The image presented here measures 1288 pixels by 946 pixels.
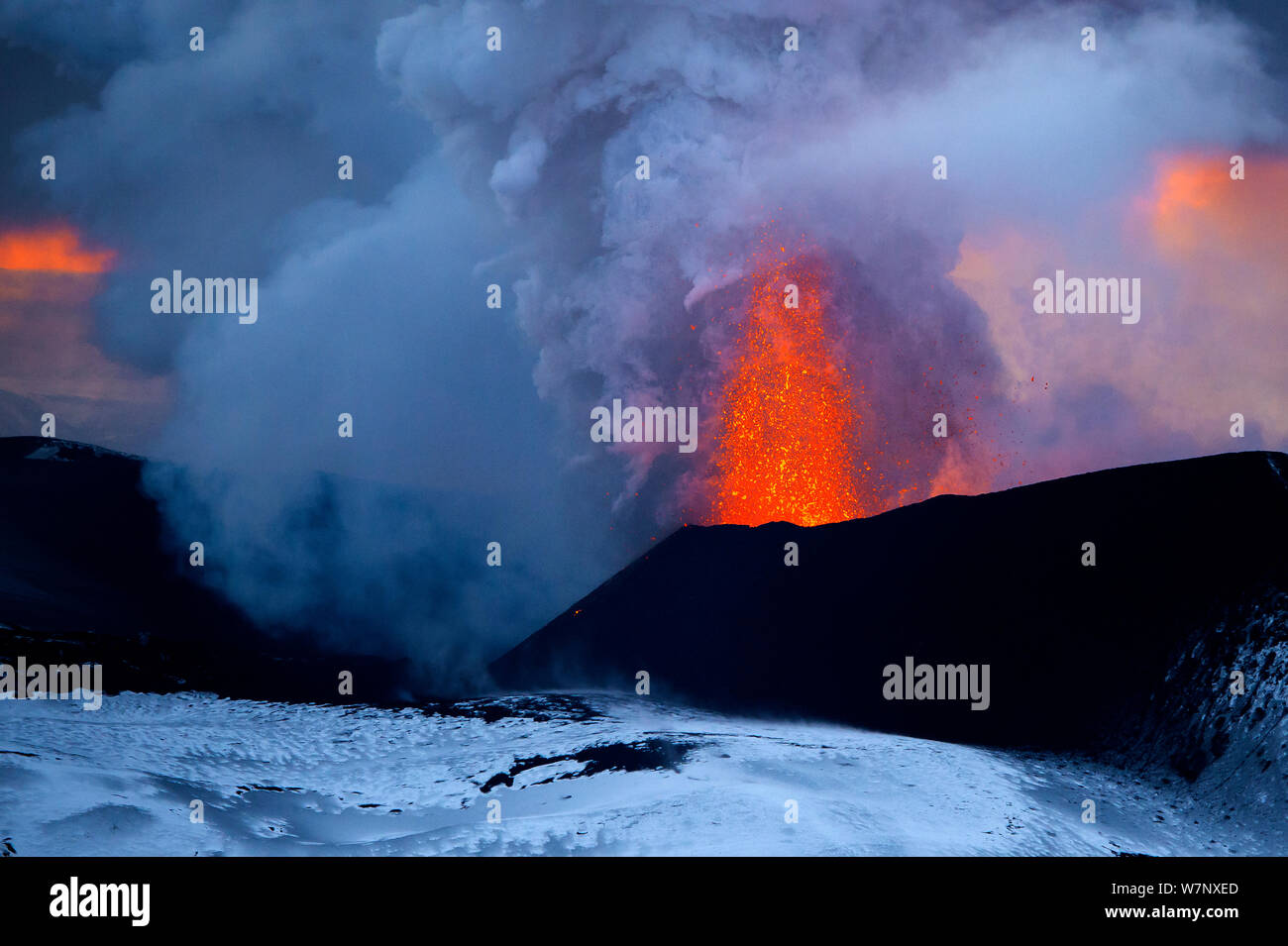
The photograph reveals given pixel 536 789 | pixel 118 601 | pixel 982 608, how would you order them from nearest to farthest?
pixel 536 789 < pixel 982 608 < pixel 118 601

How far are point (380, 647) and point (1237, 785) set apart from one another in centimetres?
4434

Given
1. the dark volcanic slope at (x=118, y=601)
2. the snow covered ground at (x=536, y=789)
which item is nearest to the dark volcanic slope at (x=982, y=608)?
the snow covered ground at (x=536, y=789)

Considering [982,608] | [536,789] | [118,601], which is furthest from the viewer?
[118,601]

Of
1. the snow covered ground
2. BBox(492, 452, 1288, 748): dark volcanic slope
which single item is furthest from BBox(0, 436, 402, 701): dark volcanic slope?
BBox(492, 452, 1288, 748): dark volcanic slope

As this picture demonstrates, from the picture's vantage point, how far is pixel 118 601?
170 ft

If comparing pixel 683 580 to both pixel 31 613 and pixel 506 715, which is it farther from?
pixel 31 613

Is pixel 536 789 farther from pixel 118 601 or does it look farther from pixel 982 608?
pixel 118 601

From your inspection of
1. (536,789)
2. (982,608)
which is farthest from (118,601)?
(982,608)

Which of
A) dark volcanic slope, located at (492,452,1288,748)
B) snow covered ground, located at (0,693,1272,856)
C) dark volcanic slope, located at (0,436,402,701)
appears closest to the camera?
snow covered ground, located at (0,693,1272,856)

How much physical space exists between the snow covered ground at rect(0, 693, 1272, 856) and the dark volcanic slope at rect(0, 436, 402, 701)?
152 inches

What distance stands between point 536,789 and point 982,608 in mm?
17239

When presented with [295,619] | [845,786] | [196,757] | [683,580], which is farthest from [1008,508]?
[295,619]

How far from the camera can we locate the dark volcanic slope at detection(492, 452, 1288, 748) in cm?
2861

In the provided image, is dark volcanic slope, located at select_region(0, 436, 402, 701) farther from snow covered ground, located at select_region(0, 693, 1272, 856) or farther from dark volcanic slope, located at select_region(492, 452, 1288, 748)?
dark volcanic slope, located at select_region(492, 452, 1288, 748)
